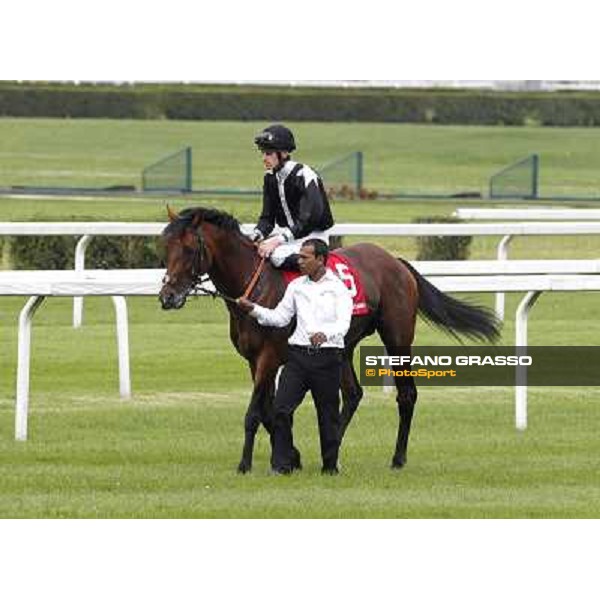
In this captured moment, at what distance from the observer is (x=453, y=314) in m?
10.2

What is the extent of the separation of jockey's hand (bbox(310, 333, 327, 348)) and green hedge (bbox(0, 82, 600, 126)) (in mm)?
35400

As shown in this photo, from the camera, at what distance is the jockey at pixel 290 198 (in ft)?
30.7

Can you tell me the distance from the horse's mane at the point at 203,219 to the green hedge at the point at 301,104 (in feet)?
114

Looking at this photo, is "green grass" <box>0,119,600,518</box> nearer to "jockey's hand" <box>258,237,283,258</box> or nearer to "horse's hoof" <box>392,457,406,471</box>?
"horse's hoof" <box>392,457,406,471</box>

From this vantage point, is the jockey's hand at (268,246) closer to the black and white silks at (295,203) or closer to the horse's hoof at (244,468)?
the black and white silks at (295,203)

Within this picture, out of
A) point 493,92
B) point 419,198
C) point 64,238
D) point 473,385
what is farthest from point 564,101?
point 473,385

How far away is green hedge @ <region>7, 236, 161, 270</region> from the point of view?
1875 cm

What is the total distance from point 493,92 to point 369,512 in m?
41.5

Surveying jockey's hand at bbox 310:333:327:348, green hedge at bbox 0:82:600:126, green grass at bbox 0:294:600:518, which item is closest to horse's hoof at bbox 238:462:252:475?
green grass at bbox 0:294:600:518

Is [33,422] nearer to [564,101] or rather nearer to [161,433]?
[161,433]

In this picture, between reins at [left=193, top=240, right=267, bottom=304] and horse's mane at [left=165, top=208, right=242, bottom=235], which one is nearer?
horse's mane at [left=165, top=208, right=242, bottom=235]

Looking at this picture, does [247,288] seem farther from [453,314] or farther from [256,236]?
[453,314]

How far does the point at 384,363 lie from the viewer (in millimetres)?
11094

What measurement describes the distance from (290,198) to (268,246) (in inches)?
11.4
